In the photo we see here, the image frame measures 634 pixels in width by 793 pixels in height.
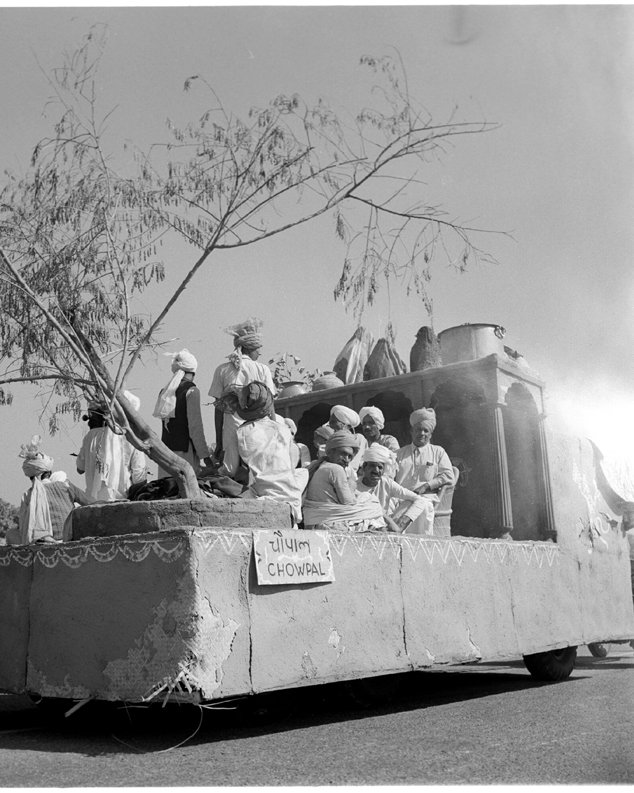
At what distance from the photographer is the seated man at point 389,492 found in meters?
6.65

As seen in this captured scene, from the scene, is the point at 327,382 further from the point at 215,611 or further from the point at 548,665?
the point at 215,611

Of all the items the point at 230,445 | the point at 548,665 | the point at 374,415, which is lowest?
the point at 548,665

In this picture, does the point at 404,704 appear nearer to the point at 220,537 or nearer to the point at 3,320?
the point at 220,537

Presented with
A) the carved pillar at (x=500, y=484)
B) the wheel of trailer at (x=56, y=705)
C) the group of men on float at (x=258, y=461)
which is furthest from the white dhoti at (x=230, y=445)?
the carved pillar at (x=500, y=484)

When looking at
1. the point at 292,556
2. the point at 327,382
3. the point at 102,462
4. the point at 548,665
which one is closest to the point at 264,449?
the point at 292,556

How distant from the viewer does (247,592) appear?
4.51 metres

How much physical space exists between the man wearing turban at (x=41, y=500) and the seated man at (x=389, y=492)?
7.44 ft

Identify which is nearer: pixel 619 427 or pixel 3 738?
pixel 3 738

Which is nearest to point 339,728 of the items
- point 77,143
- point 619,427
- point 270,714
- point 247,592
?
point 270,714

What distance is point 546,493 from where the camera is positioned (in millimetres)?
7512

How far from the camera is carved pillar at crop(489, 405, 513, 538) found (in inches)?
297

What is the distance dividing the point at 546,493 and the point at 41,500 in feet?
13.2

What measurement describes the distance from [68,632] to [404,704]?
8.07ft

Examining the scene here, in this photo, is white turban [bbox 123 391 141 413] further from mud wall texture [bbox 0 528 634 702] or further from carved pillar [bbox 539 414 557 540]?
carved pillar [bbox 539 414 557 540]
